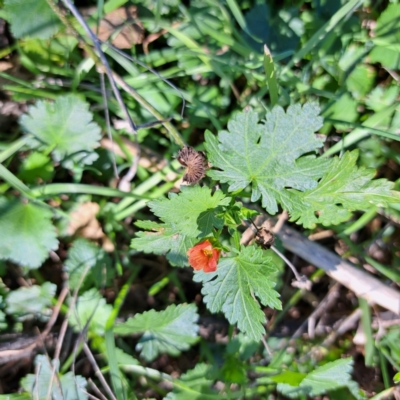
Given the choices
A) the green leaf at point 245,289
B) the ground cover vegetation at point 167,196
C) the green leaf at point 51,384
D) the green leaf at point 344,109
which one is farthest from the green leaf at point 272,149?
the green leaf at point 51,384

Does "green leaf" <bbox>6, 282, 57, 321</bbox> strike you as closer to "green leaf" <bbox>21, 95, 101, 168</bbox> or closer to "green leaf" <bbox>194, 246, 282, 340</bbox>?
"green leaf" <bbox>21, 95, 101, 168</bbox>

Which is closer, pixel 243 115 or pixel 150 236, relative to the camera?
pixel 243 115

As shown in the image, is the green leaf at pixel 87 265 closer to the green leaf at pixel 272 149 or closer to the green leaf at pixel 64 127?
the green leaf at pixel 64 127

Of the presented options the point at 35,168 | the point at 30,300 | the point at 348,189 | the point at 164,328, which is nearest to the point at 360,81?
the point at 348,189

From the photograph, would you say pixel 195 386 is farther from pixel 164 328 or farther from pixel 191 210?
pixel 191 210

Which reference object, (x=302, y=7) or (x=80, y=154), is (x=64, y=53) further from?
(x=302, y=7)

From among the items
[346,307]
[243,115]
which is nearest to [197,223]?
[243,115]

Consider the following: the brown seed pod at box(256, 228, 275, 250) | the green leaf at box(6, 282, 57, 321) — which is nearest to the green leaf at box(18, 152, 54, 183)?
the green leaf at box(6, 282, 57, 321)
